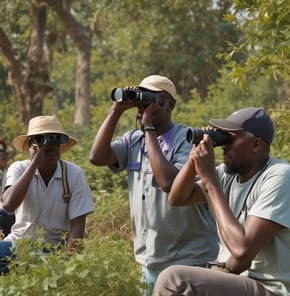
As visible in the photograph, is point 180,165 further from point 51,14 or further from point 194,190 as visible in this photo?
point 51,14

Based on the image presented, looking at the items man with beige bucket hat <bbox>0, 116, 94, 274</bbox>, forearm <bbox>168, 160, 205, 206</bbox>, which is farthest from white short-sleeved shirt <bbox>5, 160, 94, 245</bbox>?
forearm <bbox>168, 160, 205, 206</bbox>

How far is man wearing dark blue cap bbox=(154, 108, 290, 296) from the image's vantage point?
403 centimetres

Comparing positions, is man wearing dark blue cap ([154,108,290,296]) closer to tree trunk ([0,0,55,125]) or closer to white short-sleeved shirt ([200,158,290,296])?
white short-sleeved shirt ([200,158,290,296])

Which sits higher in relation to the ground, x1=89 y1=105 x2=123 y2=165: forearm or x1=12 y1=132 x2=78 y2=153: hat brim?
x1=89 y1=105 x2=123 y2=165: forearm

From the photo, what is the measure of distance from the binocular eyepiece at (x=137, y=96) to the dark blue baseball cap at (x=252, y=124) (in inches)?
29.9

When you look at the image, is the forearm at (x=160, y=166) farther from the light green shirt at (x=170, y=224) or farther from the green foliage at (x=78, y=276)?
the green foliage at (x=78, y=276)

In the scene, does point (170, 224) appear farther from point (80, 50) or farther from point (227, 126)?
point (80, 50)

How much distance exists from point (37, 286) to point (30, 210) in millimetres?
1389

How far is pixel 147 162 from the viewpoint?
514 cm

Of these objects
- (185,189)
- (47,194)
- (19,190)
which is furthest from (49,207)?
(185,189)

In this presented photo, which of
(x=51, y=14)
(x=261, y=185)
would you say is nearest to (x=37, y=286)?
(x=261, y=185)

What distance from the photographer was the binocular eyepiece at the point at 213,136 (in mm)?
4328

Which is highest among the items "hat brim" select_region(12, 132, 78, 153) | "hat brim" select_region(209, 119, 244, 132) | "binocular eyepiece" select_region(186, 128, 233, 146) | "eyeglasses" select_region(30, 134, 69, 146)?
"hat brim" select_region(209, 119, 244, 132)

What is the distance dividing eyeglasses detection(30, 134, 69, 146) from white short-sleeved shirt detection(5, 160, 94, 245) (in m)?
0.21
